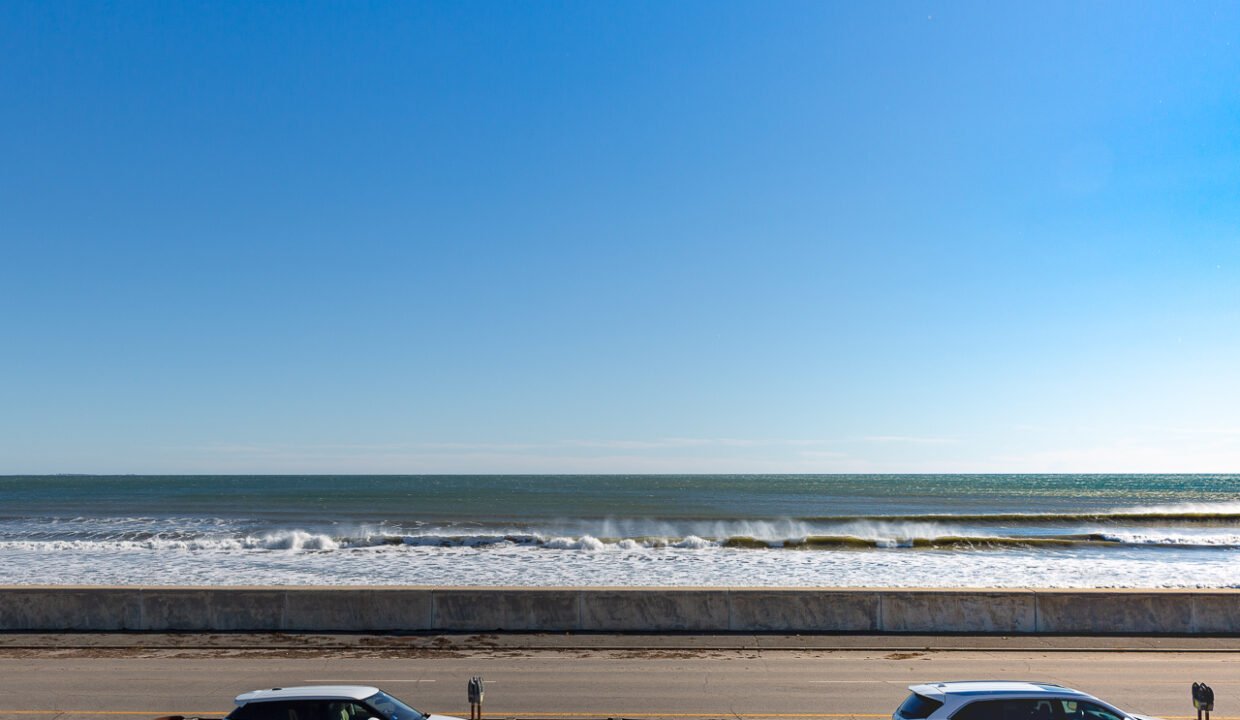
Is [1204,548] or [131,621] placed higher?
[131,621]

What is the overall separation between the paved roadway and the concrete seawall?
3.74 ft

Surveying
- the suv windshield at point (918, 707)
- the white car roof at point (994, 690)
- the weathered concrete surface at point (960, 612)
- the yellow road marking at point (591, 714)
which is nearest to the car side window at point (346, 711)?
the yellow road marking at point (591, 714)

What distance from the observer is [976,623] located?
55.6 ft

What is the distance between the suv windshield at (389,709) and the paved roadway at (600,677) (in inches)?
116

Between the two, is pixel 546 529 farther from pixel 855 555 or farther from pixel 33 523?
pixel 33 523

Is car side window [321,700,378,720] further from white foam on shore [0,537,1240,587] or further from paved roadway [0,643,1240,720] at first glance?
white foam on shore [0,537,1240,587]

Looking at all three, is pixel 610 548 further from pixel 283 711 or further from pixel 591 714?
pixel 283 711

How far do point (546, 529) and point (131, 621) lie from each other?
38.4 meters

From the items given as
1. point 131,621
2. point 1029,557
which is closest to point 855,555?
point 1029,557

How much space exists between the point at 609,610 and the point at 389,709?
8.75m

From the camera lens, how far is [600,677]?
14.0m

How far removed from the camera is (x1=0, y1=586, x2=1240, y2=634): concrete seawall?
16.9m

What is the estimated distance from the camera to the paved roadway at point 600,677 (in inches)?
475

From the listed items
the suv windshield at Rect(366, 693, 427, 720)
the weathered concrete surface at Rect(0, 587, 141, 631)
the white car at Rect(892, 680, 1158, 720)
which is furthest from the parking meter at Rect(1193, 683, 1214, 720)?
the weathered concrete surface at Rect(0, 587, 141, 631)
